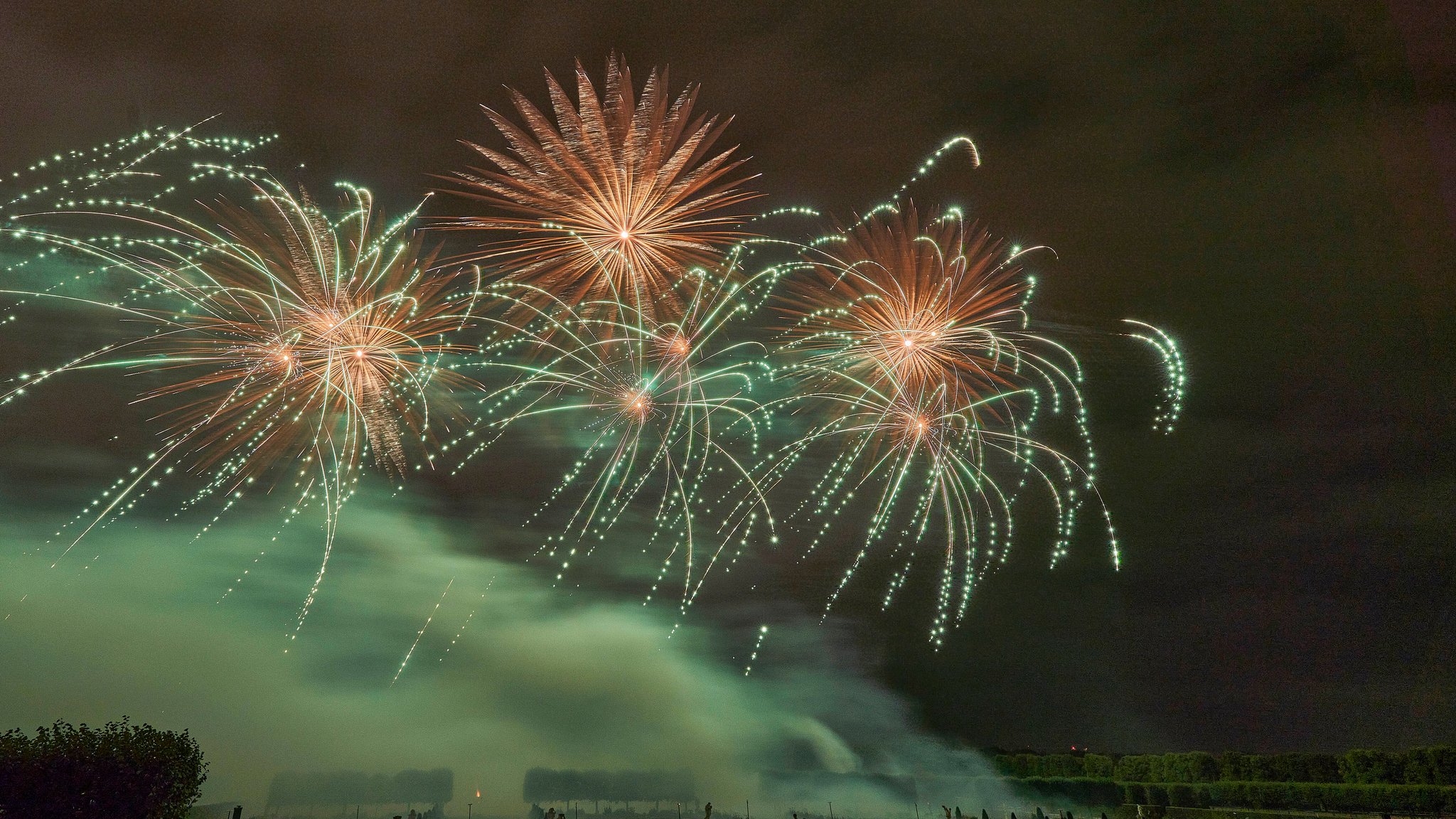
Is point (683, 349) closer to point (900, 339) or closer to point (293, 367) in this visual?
point (900, 339)

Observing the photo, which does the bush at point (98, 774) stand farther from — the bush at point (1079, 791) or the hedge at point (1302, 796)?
the bush at point (1079, 791)

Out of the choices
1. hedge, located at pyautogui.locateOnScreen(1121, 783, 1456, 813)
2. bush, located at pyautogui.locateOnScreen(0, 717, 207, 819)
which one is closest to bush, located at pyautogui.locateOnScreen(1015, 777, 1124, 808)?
hedge, located at pyautogui.locateOnScreen(1121, 783, 1456, 813)

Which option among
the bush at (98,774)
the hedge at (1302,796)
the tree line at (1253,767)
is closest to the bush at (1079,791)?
the tree line at (1253,767)

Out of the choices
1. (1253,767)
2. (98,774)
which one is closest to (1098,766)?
(1253,767)

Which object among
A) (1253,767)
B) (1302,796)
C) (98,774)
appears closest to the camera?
(98,774)

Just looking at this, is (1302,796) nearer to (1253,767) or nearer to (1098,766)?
(1253,767)
